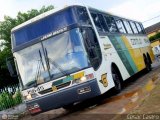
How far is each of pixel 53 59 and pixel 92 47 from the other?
1386mm

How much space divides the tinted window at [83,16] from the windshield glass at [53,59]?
0.85 meters

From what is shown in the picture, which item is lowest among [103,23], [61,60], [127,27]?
[61,60]

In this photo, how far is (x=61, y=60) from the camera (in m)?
11.2

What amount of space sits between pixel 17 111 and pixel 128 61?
19.2ft

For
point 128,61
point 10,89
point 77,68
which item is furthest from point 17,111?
point 77,68

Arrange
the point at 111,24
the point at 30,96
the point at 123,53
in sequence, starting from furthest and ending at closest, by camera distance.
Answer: the point at 111,24, the point at 123,53, the point at 30,96

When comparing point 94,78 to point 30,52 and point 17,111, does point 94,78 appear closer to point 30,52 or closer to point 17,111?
point 30,52

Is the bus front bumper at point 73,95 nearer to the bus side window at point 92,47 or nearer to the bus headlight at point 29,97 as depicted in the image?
the bus headlight at point 29,97

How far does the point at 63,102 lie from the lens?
436 inches

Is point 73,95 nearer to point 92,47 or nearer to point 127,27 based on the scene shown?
point 92,47

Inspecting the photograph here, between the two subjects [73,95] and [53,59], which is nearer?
[73,95]

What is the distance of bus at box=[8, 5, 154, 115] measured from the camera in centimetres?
1105

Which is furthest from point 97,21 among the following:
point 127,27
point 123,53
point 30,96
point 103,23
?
point 127,27

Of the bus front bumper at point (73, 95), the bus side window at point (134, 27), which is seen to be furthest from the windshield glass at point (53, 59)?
the bus side window at point (134, 27)
